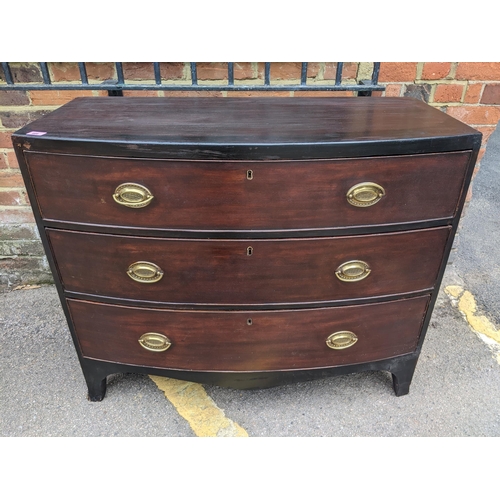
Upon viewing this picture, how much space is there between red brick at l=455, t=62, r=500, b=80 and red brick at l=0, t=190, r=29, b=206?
214cm

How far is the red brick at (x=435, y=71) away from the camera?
1830 millimetres

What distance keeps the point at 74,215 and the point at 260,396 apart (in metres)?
1.01

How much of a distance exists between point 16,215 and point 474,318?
2.37 m

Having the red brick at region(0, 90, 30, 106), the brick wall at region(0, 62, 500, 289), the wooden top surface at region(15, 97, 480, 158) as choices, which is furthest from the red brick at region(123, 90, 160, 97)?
the red brick at region(0, 90, 30, 106)

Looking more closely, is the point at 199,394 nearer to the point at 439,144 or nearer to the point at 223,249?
the point at 223,249

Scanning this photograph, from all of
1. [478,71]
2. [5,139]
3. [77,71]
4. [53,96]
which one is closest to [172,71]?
[77,71]

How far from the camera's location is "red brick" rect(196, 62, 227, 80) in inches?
69.7

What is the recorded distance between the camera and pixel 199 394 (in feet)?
5.52

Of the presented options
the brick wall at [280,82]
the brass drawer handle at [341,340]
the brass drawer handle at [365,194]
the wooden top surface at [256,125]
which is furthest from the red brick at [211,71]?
the brass drawer handle at [341,340]

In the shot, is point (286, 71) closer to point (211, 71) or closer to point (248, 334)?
point (211, 71)

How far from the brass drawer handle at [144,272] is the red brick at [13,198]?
1.10 m

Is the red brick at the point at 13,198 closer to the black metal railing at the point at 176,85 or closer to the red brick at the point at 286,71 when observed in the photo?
the black metal railing at the point at 176,85

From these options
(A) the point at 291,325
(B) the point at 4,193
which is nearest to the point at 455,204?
(A) the point at 291,325

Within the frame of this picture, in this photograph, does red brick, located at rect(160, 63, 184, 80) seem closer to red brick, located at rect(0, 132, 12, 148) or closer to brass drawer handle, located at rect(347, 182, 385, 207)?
red brick, located at rect(0, 132, 12, 148)
